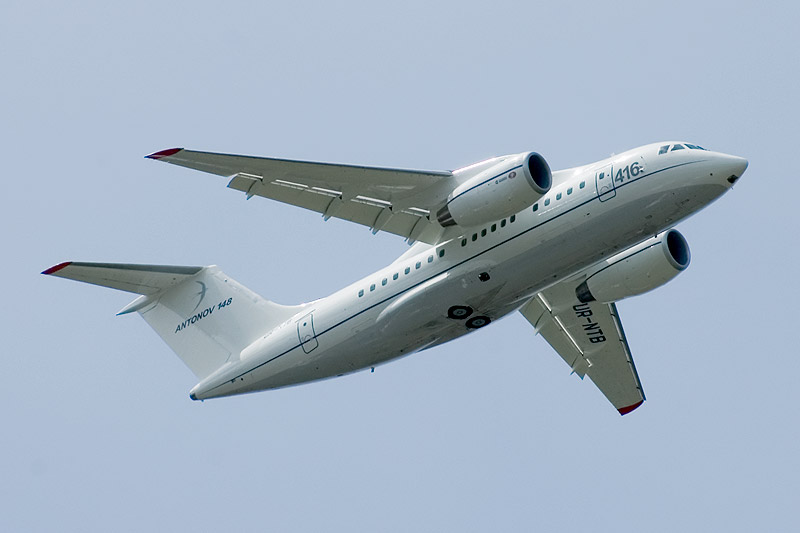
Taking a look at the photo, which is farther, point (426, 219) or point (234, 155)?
point (426, 219)

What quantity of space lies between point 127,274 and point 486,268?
5.93m

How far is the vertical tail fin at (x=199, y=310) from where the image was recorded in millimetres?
19703

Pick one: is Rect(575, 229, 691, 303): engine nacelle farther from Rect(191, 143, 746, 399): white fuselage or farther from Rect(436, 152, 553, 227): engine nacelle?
Rect(436, 152, 553, 227): engine nacelle

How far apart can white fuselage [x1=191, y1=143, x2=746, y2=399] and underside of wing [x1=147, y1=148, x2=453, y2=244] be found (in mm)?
534

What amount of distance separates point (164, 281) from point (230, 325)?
1379mm

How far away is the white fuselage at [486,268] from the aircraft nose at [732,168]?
13mm

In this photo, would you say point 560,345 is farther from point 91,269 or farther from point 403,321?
point 91,269

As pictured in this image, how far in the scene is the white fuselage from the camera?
16328 mm

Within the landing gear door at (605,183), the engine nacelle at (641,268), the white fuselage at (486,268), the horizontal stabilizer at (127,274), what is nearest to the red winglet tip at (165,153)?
the horizontal stabilizer at (127,274)

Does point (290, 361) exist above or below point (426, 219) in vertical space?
below

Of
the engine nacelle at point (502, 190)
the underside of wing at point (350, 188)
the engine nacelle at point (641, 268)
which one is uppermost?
the underside of wing at point (350, 188)

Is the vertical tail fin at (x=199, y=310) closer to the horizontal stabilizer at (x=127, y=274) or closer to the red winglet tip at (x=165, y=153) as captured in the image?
the horizontal stabilizer at (x=127, y=274)

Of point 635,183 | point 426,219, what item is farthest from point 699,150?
point 426,219

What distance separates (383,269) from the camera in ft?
60.8
